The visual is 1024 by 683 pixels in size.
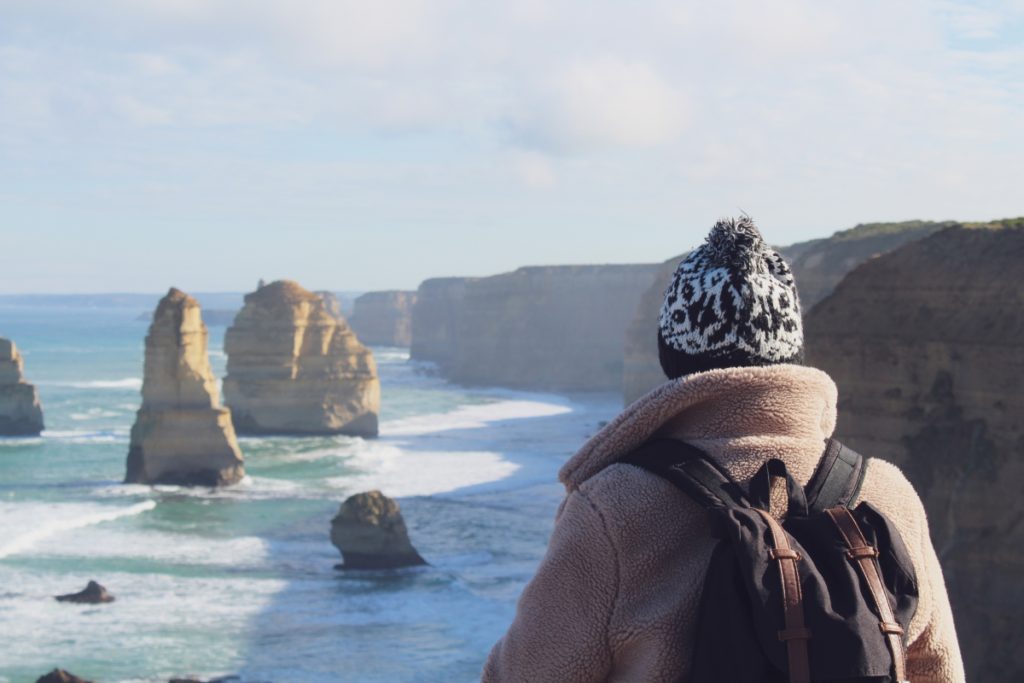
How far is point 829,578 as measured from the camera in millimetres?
2109

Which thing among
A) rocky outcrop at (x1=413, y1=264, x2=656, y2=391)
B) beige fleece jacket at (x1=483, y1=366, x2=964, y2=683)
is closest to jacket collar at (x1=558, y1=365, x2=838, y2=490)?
beige fleece jacket at (x1=483, y1=366, x2=964, y2=683)

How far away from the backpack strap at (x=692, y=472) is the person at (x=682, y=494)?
0.02m

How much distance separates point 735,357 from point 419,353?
384ft

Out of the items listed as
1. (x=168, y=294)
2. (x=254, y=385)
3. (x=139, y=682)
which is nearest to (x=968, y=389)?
(x=139, y=682)

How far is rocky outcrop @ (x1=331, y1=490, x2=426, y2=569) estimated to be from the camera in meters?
27.3

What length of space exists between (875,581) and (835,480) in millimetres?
254

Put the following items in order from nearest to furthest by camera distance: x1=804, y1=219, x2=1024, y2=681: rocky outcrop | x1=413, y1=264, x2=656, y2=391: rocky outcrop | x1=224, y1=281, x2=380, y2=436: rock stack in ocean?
x1=804, y1=219, x2=1024, y2=681: rocky outcrop, x1=224, y1=281, x2=380, y2=436: rock stack in ocean, x1=413, y1=264, x2=656, y2=391: rocky outcrop

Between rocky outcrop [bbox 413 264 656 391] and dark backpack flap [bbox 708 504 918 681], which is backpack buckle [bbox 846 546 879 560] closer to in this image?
dark backpack flap [bbox 708 504 918 681]

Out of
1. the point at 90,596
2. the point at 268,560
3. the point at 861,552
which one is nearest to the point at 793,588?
the point at 861,552

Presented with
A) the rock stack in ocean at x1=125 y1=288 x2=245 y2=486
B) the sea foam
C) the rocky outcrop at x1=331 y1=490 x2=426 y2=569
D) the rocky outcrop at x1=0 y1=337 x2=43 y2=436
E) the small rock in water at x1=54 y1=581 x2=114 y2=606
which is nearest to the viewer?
the small rock in water at x1=54 y1=581 x2=114 y2=606

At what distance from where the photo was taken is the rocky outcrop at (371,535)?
2731 centimetres

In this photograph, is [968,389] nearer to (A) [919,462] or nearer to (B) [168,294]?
(A) [919,462]

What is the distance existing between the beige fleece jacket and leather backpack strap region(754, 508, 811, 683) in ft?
0.60

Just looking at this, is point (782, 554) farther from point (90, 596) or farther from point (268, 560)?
point (268, 560)
